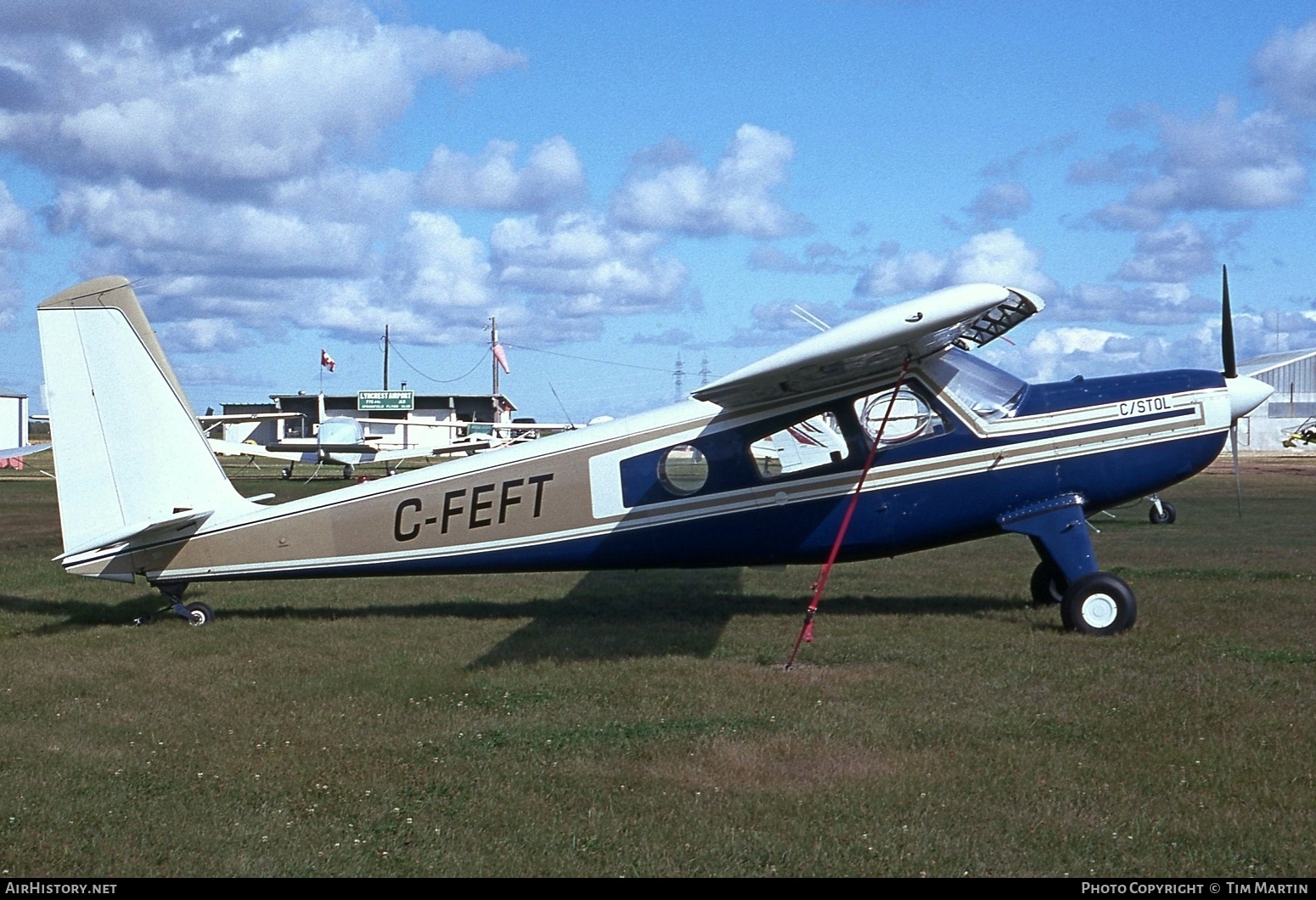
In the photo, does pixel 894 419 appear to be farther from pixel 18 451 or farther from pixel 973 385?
pixel 18 451

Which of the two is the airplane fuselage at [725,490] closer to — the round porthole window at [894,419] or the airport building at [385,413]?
the round porthole window at [894,419]

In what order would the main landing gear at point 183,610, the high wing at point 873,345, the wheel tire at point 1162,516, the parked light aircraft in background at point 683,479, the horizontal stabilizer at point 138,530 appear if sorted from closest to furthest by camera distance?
the high wing at point 873,345 < the horizontal stabilizer at point 138,530 < the parked light aircraft in background at point 683,479 < the main landing gear at point 183,610 < the wheel tire at point 1162,516

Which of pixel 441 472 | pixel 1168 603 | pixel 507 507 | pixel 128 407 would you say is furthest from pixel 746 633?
pixel 128 407

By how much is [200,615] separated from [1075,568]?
7918 mm

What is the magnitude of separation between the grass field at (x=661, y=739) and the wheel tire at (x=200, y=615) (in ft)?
0.55

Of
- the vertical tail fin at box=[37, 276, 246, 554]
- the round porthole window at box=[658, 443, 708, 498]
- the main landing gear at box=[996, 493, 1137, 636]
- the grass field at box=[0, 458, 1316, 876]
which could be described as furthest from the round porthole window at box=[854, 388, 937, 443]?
the vertical tail fin at box=[37, 276, 246, 554]

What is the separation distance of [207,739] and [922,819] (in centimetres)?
420

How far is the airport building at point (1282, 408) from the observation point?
3000 inches

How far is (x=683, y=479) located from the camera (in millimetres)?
10156

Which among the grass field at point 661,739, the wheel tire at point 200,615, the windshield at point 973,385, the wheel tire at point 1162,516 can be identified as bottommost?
the grass field at point 661,739

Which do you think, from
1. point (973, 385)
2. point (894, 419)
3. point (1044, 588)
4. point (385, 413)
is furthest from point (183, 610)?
point (385, 413)

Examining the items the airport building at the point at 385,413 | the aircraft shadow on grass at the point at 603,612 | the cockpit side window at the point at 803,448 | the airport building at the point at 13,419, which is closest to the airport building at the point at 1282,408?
the airport building at the point at 385,413
